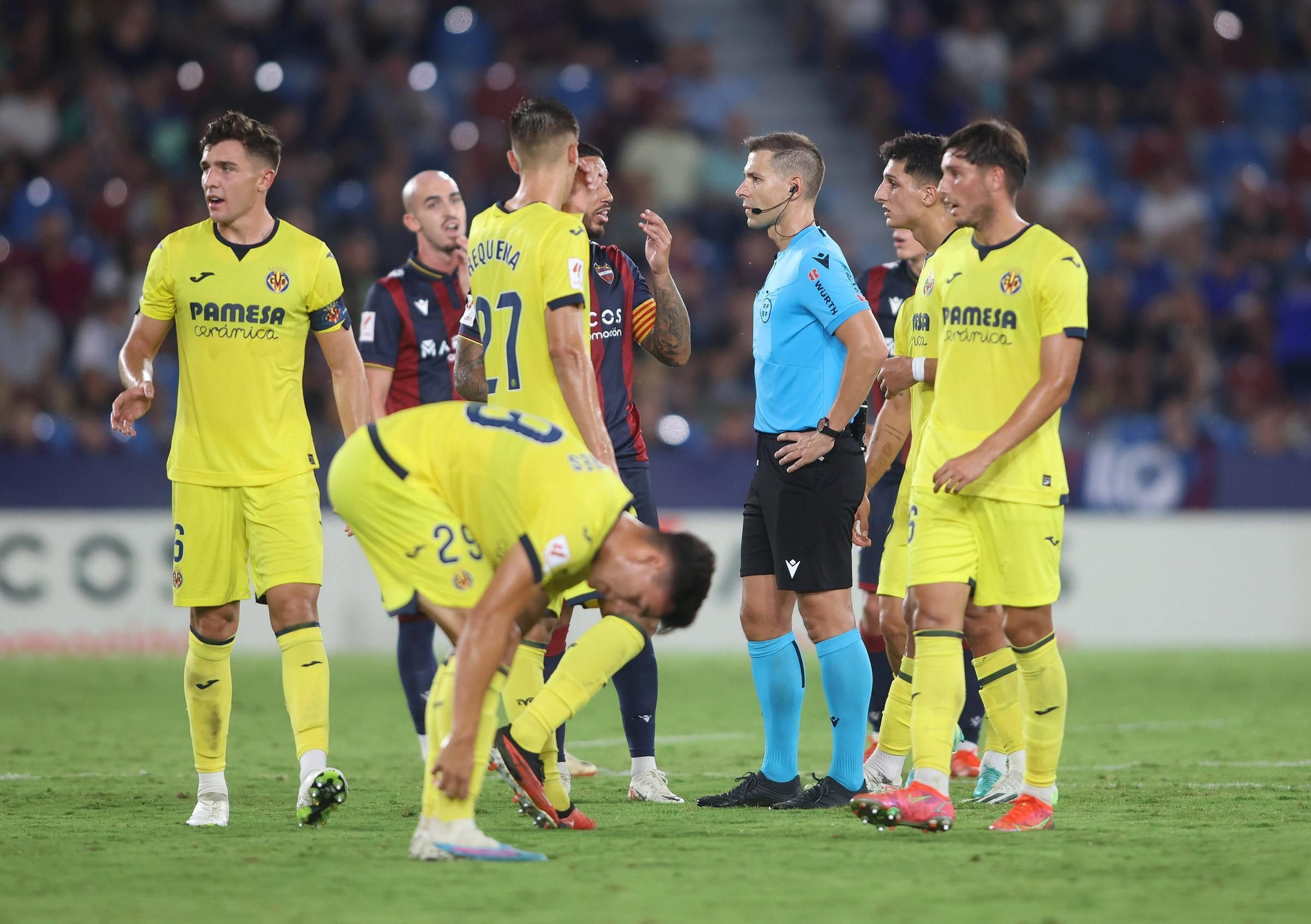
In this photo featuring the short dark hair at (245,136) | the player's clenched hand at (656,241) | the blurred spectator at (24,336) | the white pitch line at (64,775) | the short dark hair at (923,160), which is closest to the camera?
the short dark hair at (245,136)

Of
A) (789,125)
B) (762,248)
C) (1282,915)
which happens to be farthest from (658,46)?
(1282,915)

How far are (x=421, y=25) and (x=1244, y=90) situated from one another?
33.4 ft

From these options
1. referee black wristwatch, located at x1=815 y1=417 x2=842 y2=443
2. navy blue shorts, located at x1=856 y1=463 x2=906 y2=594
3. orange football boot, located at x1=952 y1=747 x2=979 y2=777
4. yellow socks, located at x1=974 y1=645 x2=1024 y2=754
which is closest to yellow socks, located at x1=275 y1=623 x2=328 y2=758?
referee black wristwatch, located at x1=815 y1=417 x2=842 y2=443

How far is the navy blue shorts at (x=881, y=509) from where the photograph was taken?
26.4ft

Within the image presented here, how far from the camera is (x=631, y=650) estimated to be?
5.86 meters

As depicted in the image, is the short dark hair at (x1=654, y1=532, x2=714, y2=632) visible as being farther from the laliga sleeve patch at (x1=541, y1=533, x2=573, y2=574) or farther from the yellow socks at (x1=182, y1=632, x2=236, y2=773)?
the yellow socks at (x1=182, y1=632, x2=236, y2=773)

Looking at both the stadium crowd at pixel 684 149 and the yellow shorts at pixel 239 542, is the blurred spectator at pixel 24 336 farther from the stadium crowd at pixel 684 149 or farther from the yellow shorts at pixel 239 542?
the yellow shorts at pixel 239 542

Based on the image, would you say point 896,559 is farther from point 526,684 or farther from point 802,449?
point 526,684

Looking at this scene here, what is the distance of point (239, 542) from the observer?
6434mm

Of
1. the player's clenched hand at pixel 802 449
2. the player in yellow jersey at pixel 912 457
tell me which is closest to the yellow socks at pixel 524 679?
the player's clenched hand at pixel 802 449

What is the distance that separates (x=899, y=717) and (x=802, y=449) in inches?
51.2

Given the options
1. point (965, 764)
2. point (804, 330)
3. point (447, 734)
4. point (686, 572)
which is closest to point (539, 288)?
point (804, 330)

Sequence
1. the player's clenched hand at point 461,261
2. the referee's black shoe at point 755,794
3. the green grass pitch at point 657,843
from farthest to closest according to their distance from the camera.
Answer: the player's clenched hand at point 461,261
the referee's black shoe at point 755,794
the green grass pitch at point 657,843

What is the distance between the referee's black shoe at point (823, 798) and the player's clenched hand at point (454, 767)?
1.98m
